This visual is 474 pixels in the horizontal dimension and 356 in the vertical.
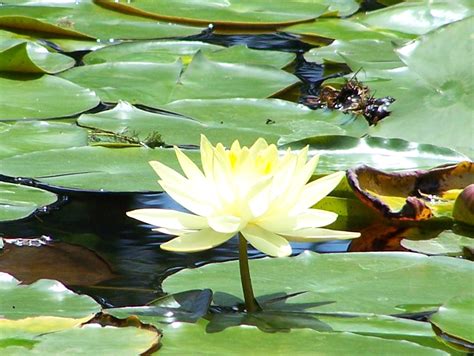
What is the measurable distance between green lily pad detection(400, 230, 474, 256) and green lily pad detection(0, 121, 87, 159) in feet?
2.53

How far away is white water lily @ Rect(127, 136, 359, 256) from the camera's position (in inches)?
48.4

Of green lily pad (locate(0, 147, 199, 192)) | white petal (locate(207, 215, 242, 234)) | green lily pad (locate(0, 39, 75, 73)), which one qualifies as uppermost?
white petal (locate(207, 215, 242, 234))

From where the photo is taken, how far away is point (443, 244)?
1.66 meters

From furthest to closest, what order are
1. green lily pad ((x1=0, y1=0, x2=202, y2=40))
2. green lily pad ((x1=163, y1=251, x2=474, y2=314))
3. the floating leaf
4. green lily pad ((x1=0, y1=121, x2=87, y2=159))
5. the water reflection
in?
green lily pad ((x1=0, y1=0, x2=202, y2=40)) → green lily pad ((x1=0, y1=121, x2=87, y2=159)) → the water reflection → green lily pad ((x1=163, y1=251, x2=474, y2=314)) → the floating leaf

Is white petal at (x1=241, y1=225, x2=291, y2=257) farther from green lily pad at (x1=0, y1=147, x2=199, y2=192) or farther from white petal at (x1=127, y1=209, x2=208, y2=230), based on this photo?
green lily pad at (x1=0, y1=147, x2=199, y2=192)

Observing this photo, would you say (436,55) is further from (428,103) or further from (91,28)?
(91,28)

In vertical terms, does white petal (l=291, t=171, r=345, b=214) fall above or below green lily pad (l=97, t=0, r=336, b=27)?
above

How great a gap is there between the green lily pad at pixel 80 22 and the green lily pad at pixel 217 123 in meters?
0.80

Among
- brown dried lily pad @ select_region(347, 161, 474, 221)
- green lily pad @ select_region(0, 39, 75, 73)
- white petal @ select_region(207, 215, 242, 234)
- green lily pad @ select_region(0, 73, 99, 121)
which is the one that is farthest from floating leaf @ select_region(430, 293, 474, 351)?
green lily pad @ select_region(0, 39, 75, 73)

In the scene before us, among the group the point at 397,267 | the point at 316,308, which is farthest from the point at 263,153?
the point at 397,267

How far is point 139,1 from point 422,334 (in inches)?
94.0

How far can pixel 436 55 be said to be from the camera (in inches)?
93.5

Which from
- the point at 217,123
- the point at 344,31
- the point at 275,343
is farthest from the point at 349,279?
the point at 344,31

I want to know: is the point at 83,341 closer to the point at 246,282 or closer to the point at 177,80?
the point at 246,282
